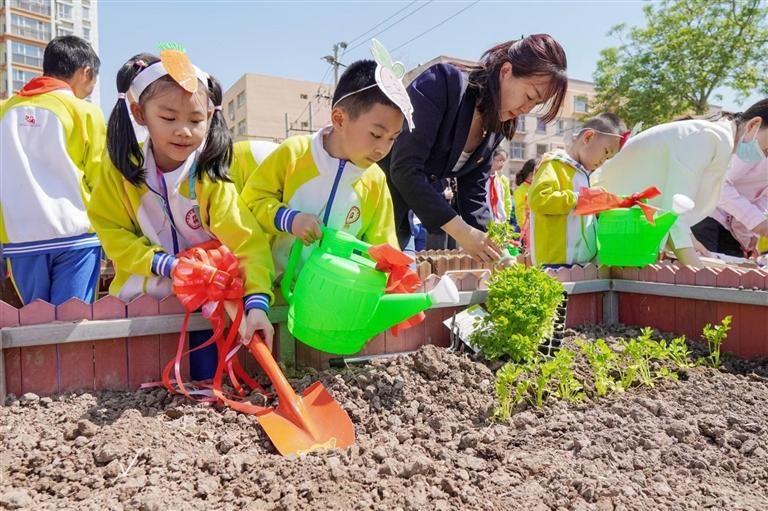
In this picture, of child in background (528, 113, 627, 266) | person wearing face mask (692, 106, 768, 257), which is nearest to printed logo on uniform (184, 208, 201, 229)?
child in background (528, 113, 627, 266)

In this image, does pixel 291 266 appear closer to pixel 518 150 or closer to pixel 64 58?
pixel 64 58

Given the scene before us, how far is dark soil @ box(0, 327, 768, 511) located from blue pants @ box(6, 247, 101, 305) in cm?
75

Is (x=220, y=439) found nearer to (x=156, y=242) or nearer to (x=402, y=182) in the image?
(x=156, y=242)

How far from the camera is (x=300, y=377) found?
82.4 inches

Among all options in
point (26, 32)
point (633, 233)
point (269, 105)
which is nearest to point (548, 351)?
point (633, 233)

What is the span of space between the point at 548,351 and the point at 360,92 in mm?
1388

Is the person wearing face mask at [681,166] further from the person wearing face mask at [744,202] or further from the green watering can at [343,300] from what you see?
the green watering can at [343,300]

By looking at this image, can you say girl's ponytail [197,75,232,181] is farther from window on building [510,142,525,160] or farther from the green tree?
window on building [510,142,525,160]

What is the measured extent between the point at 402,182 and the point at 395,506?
4.27 ft

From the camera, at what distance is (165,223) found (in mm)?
1983

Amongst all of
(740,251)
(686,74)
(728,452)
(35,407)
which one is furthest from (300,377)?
(686,74)

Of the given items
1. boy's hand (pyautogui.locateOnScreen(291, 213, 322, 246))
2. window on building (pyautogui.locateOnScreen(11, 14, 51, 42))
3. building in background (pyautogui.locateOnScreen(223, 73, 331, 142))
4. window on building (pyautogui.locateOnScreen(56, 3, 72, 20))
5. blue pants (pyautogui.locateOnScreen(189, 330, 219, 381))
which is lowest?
blue pants (pyautogui.locateOnScreen(189, 330, 219, 381))

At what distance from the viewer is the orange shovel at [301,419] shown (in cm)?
155

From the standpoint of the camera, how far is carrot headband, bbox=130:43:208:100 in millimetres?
1701
